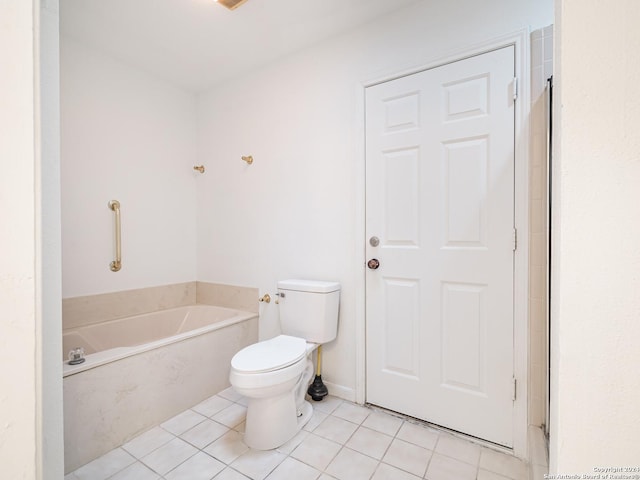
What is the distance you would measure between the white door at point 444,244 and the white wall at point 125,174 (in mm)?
1715

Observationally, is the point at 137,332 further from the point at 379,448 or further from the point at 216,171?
the point at 379,448

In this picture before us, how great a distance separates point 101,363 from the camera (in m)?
1.48

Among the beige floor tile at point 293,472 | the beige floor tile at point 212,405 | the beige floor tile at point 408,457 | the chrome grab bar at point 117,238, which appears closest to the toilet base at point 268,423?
the beige floor tile at point 293,472

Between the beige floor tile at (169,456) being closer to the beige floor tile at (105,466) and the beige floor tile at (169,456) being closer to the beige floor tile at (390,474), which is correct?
the beige floor tile at (105,466)

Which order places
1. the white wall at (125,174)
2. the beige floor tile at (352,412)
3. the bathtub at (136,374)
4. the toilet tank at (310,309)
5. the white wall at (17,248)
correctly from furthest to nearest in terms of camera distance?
the white wall at (125,174), the toilet tank at (310,309), the beige floor tile at (352,412), the bathtub at (136,374), the white wall at (17,248)

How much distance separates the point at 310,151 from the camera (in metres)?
2.05

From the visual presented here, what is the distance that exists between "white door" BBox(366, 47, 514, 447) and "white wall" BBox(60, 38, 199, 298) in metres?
1.72

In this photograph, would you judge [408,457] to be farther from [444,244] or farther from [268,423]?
[444,244]

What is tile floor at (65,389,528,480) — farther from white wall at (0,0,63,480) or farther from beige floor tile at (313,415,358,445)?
white wall at (0,0,63,480)

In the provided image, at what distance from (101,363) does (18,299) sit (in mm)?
1006

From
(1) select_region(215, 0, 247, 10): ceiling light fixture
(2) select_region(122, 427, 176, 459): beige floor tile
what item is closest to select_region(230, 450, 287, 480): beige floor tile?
(2) select_region(122, 427, 176, 459): beige floor tile

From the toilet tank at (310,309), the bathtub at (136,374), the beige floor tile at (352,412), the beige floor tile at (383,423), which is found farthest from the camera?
the toilet tank at (310,309)

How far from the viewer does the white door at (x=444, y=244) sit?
146 cm

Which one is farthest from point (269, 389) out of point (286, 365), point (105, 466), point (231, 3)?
point (231, 3)
